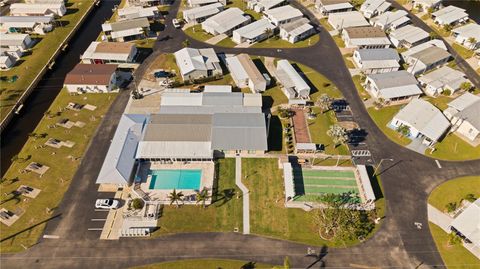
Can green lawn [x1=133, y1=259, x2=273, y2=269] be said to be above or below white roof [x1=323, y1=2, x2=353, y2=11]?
below

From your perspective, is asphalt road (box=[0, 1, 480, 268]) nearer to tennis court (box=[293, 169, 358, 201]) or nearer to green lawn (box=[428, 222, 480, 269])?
green lawn (box=[428, 222, 480, 269])

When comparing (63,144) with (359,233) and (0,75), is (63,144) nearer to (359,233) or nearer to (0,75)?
(0,75)

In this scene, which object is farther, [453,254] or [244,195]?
[244,195]

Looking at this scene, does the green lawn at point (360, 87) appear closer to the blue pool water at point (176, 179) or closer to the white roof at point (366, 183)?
the white roof at point (366, 183)

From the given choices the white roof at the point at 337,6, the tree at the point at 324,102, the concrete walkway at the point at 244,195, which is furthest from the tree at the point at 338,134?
the white roof at the point at 337,6

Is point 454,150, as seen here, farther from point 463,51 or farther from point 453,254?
point 463,51

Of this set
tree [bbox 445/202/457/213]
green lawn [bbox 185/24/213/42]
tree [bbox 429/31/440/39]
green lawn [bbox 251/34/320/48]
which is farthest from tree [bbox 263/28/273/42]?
tree [bbox 445/202/457/213]

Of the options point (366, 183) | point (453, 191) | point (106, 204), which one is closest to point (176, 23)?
point (106, 204)

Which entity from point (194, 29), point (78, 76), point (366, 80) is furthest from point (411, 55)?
point (78, 76)
